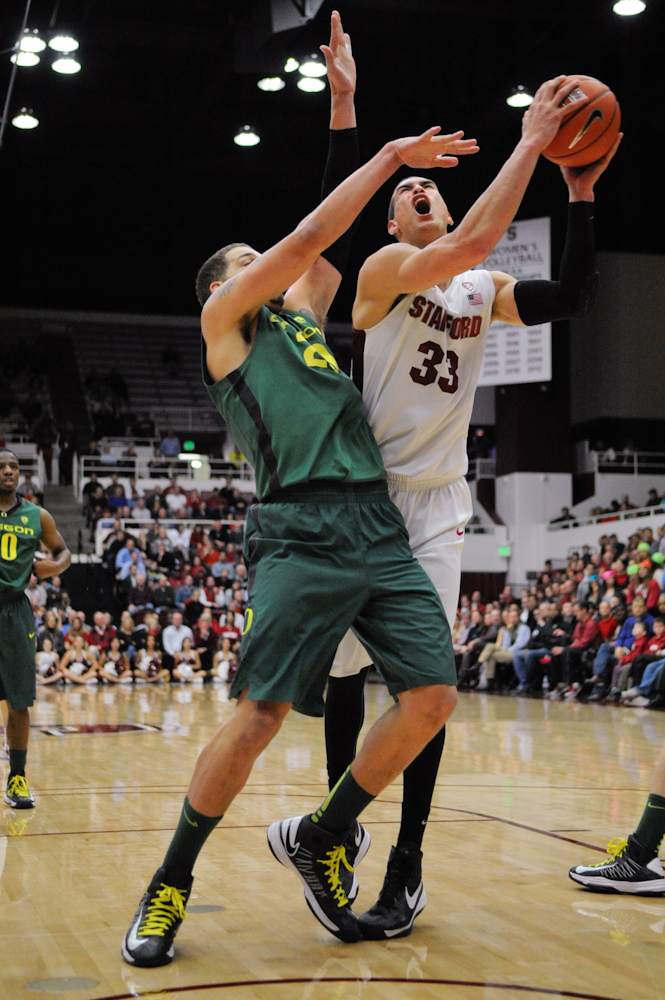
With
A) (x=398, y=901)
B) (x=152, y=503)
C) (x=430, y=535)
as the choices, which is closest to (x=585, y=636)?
(x=152, y=503)

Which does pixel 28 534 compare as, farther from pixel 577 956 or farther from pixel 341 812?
pixel 577 956

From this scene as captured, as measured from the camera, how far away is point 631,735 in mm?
9547

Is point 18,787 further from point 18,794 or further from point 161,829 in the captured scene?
point 161,829

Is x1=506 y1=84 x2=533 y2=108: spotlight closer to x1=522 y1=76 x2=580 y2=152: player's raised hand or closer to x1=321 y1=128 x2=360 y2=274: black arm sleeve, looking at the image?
x1=321 y1=128 x2=360 y2=274: black arm sleeve

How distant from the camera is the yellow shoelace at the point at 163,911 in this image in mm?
2814

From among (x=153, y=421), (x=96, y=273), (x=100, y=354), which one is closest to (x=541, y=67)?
(x=96, y=273)

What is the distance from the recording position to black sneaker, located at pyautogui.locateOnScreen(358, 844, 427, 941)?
3.04 metres

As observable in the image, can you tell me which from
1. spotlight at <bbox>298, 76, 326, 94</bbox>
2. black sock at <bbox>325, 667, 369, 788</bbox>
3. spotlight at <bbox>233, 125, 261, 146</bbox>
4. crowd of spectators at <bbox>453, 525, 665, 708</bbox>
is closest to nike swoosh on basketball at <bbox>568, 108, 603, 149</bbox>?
black sock at <bbox>325, 667, 369, 788</bbox>

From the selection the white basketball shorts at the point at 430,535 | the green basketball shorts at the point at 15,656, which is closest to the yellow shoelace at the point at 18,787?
the green basketball shorts at the point at 15,656

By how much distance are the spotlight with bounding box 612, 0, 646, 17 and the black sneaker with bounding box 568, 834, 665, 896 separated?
14248 mm

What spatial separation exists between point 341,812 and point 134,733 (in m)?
7.08

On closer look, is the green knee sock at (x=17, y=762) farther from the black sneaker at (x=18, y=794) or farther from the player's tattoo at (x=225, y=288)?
the player's tattoo at (x=225, y=288)

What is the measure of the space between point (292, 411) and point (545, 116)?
114cm

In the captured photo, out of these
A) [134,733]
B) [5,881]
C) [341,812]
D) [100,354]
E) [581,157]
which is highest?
[100,354]
